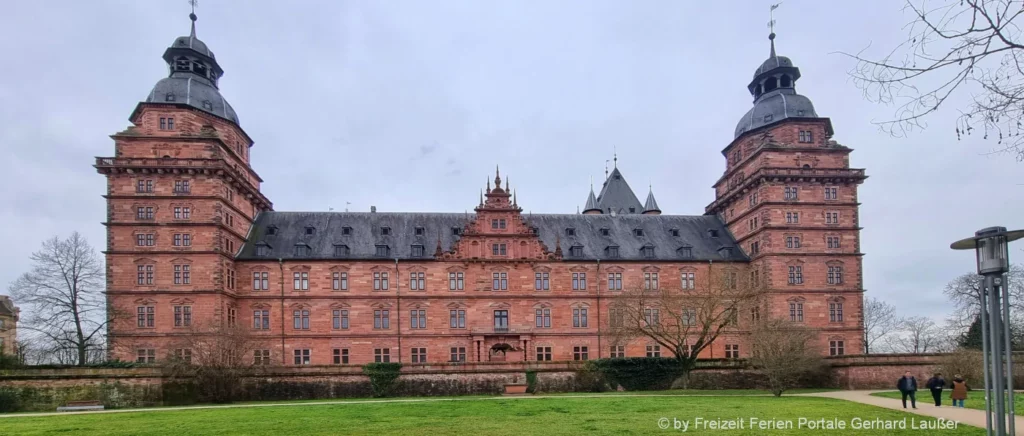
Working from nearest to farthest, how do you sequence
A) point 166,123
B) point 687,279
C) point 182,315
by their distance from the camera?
point 182,315 < point 166,123 < point 687,279

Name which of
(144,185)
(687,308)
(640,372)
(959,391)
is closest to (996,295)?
(959,391)

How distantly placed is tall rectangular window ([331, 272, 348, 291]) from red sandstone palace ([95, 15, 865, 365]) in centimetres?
9

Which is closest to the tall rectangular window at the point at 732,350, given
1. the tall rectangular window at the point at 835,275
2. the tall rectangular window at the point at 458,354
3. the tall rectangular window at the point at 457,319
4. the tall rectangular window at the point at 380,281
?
the tall rectangular window at the point at 835,275

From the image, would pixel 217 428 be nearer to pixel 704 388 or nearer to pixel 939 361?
pixel 704 388

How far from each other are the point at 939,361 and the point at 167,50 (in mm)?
50282

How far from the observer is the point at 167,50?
49.3 meters

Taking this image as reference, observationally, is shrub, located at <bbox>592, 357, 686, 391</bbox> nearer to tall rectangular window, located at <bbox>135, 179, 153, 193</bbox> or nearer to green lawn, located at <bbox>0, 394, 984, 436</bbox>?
green lawn, located at <bbox>0, 394, 984, 436</bbox>

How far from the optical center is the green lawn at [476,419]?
740 inches

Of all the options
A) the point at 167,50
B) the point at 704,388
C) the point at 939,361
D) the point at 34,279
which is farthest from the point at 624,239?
the point at 34,279

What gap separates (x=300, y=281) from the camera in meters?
50.2

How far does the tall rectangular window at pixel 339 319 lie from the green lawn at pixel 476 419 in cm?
2172

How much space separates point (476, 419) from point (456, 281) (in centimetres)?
3021

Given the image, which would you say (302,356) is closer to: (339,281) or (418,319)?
(339,281)

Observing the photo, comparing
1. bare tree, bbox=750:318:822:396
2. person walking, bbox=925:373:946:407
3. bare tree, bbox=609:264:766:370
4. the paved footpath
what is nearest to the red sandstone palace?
bare tree, bbox=609:264:766:370
